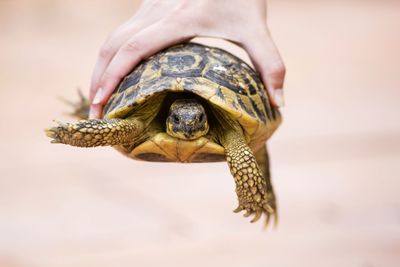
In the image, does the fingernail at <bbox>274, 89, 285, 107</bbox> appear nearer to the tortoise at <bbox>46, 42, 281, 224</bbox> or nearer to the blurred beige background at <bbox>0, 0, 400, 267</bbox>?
the tortoise at <bbox>46, 42, 281, 224</bbox>

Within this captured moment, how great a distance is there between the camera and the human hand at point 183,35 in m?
2.61

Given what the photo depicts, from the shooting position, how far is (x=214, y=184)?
215 inches

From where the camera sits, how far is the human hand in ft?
8.57

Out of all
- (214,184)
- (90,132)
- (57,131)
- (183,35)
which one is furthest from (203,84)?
(214,184)

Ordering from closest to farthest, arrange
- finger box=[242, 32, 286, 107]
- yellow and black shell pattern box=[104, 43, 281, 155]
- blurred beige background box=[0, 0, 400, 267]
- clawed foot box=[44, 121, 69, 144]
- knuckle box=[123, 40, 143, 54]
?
clawed foot box=[44, 121, 69, 144] → yellow and black shell pattern box=[104, 43, 281, 155] → knuckle box=[123, 40, 143, 54] → finger box=[242, 32, 286, 107] → blurred beige background box=[0, 0, 400, 267]

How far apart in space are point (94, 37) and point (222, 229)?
496cm

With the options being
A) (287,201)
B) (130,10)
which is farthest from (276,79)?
(130,10)

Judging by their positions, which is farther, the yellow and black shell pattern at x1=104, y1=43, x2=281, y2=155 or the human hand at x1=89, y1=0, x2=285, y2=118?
the human hand at x1=89, y1=0, x2=285, y2=118

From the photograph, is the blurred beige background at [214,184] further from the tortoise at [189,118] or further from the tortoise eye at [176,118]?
the tortoise eye at [176,118]

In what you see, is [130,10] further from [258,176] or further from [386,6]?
[258,176]

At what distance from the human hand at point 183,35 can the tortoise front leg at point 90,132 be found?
29 cm

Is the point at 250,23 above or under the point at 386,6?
under

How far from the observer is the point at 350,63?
8023mm

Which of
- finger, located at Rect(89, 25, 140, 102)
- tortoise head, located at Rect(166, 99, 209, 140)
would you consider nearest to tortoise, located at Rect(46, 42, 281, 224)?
tortoise head, located at Rect(166, 99, 209, 140)
